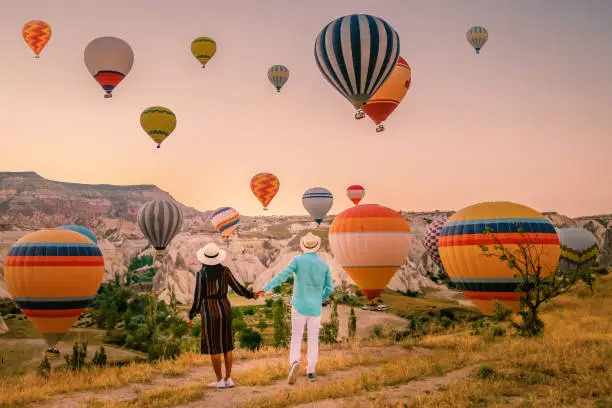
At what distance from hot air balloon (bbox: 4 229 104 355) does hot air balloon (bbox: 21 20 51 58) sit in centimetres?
3153

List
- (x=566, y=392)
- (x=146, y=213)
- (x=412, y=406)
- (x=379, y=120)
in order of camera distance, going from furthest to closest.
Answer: (x=146, y=213), (x=379, y=120), (x=566, y=392), (x=412, y=406)

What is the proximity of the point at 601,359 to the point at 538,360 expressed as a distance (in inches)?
44.8

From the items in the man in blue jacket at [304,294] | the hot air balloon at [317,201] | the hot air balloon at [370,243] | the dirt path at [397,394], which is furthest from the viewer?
the hot air balloon at [317,201]

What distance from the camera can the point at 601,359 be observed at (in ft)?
33.9

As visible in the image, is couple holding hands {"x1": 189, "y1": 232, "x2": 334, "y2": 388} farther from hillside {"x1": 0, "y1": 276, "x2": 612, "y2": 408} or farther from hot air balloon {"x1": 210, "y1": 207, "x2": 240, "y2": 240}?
hot air balloon {"x1": 210, "y1": 207, "x2": 240, "y2": 240}

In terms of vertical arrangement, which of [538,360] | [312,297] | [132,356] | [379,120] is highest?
[379,120]

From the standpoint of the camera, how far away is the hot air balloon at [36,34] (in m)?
45.5

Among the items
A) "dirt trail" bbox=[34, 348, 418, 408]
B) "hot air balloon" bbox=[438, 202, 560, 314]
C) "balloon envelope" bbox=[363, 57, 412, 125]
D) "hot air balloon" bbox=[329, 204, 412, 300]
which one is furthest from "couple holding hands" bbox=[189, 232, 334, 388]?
"balloon envelope" bbox=[363, 57, 412, 125]

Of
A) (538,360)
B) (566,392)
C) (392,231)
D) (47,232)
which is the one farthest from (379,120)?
(566,392)

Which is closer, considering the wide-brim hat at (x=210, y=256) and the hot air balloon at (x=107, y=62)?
the wide-brim hat at (x=210, y=256)

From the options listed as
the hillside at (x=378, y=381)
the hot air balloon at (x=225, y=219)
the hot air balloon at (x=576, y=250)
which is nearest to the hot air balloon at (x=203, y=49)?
the hot air balloon at (x=225, y=219)

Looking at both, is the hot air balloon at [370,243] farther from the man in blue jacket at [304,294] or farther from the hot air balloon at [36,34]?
the hot air balloon at [36,34]

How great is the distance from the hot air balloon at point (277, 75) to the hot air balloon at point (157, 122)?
13086 mm

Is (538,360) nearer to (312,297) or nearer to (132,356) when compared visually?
(312,297)
